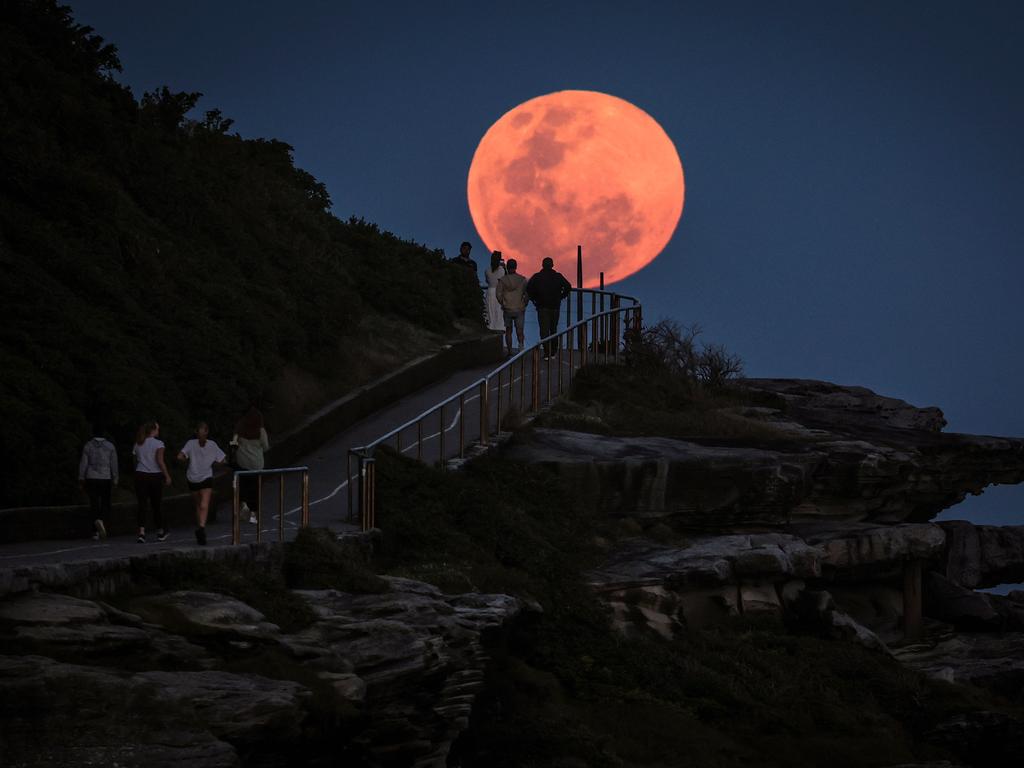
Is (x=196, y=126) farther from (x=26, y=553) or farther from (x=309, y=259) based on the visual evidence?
(x=26, y=553)

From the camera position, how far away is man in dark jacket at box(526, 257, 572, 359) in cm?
3017

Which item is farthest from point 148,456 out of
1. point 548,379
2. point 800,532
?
point 800,532

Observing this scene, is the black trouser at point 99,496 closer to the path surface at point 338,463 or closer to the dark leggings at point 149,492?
the path surface at point 338,463

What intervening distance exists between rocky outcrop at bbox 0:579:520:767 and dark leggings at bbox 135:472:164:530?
3.67 metres

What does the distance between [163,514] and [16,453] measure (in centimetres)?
191

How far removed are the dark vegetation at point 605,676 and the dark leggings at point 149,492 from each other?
2699 mm

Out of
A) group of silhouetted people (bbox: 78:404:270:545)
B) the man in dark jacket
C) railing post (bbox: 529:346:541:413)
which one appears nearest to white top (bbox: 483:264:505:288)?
the man in dark jacket

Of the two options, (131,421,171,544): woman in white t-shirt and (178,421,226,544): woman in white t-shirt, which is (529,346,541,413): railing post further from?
(131,421,171,544): woman in white t-shirt

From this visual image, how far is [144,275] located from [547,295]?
8301 mm

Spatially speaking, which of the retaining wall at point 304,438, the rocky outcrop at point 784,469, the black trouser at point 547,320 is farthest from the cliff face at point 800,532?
the black trouser at point 547,320

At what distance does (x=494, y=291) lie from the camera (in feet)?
117

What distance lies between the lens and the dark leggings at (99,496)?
59.3 ft

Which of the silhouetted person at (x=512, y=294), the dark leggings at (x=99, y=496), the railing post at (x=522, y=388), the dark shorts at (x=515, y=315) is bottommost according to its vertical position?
the dark leggings at (x=99, y=496)

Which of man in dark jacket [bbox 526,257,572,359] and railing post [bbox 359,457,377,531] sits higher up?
man in dark jacket [bbox 526,257,572,359]
